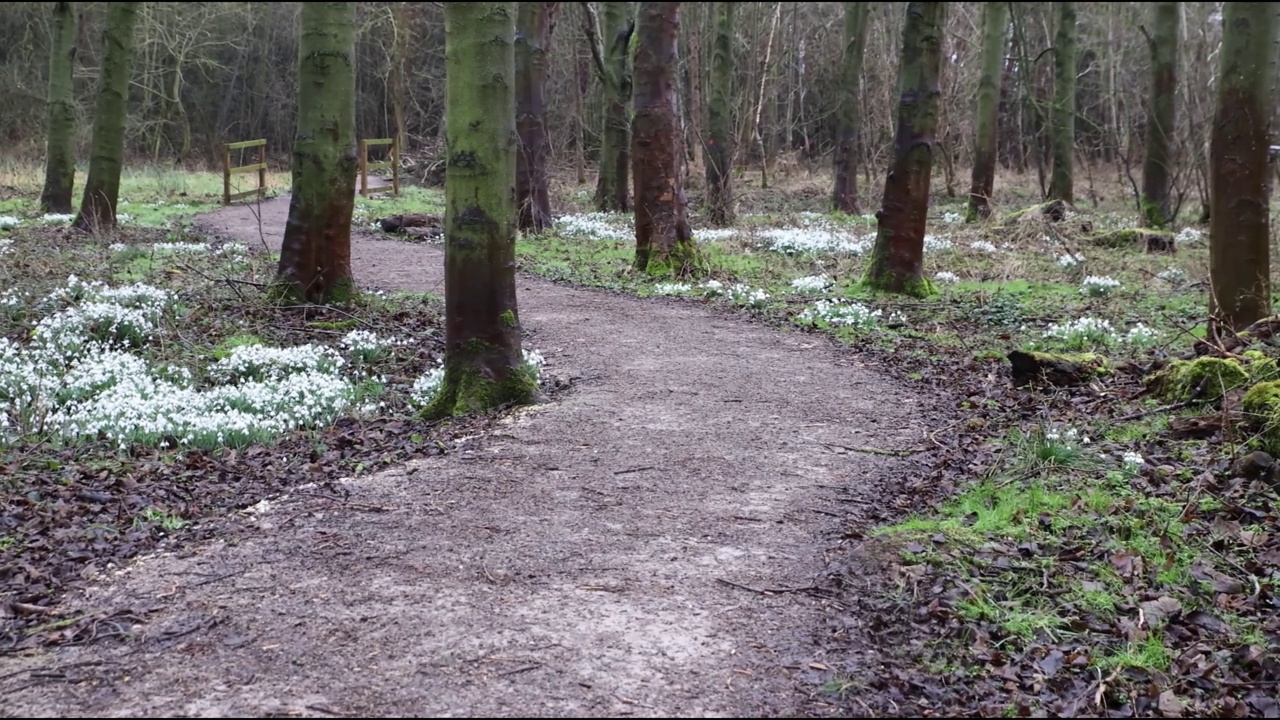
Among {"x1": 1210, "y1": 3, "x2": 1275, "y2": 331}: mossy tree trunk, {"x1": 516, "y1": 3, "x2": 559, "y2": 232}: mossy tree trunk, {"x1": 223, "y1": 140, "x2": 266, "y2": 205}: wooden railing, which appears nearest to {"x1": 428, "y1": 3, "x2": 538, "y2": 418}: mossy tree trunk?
{"x1": 1210, "y1": 3, "x2": 1275, "y2": 331}: mossy tree trunk

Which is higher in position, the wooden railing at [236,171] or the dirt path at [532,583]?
the wooden railing at [236,171]

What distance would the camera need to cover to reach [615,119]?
22.3m

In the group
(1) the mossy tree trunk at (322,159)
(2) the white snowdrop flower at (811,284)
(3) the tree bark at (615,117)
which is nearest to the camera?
(1) the mossy tree trunk at (322,159)

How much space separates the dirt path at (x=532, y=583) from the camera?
3455 mm

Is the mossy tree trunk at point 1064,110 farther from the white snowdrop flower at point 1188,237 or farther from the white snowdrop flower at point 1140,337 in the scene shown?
the white snowdrop flower at point 1140,337

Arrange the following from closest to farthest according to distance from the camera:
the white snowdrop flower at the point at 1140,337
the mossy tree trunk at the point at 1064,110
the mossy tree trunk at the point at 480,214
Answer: the mossy tree trunk at the point at 480,214
the white snowdrop flower at the point at 1140,337
the mossy tree trunk at the point at 1064,110

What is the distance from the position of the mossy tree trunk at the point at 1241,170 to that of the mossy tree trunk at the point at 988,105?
11.5 m

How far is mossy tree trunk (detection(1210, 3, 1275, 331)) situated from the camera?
26.6 ft

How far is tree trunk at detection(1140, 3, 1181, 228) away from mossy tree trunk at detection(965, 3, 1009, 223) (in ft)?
9.28

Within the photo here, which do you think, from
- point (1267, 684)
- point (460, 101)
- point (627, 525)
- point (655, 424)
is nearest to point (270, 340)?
point (460, 101)

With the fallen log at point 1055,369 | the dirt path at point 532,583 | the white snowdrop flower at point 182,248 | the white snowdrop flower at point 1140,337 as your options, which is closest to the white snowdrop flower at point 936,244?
the white snowdrop flower at point 1140,337

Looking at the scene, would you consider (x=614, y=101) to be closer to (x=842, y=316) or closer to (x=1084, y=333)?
(x=842, y=316)

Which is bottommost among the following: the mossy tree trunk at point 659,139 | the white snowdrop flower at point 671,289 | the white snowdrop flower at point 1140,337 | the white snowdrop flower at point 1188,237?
the white snowdrop flower at point 1140,337

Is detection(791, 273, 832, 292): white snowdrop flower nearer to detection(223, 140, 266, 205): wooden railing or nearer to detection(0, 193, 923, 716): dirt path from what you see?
detection(0, 193, 923, 716): dirt path
